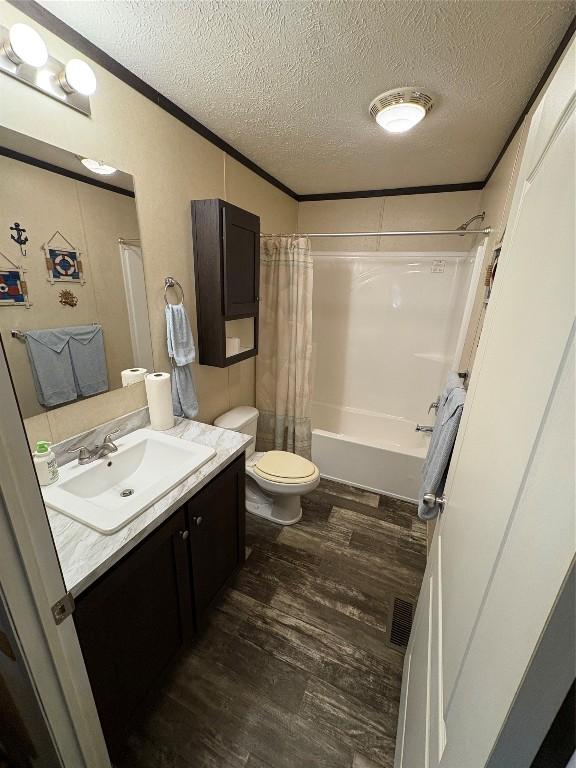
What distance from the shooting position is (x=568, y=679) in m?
0.30

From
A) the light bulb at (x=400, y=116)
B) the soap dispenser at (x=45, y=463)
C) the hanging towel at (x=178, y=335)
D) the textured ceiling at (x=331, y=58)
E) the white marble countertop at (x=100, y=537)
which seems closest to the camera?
the white marble countertop at (x=100, y=537)

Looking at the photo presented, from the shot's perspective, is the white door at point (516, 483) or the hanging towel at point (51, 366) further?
the hanging towel at point (51, 366)

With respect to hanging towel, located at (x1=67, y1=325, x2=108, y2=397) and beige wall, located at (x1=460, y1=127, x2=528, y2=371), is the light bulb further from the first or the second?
hanging towel, located at (x1=67, y1=325, x2=108, y2=397)

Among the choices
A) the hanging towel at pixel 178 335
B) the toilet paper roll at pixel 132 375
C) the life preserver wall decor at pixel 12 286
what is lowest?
the toilet paper roll at pixel 132 375

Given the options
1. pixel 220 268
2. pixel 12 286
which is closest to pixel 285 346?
pixel 220 268

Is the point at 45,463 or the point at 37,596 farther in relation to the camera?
the point at 45,463

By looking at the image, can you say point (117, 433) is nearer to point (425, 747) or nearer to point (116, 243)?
point (116, 243)

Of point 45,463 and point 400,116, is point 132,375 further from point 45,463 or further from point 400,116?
point 400,116

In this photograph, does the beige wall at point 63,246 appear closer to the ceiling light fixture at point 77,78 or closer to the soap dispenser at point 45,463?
the soap dispenser at point 45,463

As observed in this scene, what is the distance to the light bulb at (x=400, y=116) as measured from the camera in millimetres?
1300

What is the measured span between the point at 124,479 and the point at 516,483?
1371 mm

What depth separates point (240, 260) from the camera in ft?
5.72

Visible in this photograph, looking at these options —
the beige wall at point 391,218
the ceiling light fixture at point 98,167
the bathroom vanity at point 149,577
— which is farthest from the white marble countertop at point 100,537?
the beige wall at point 391,218

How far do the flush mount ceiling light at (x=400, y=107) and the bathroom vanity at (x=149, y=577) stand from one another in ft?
5.17
